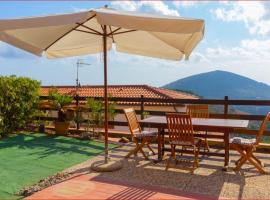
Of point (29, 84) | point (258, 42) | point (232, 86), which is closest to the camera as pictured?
point (29, 84)

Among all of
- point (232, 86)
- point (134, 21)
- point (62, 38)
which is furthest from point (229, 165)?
point (232, 86)

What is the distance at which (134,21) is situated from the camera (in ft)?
16.1

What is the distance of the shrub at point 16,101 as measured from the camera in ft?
29.2

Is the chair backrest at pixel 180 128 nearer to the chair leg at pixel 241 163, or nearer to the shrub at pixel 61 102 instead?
the chair leg at pixel 241 163

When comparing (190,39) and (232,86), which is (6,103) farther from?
(232,86)

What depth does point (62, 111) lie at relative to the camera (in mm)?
9562

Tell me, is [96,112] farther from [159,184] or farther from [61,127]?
[159,184]

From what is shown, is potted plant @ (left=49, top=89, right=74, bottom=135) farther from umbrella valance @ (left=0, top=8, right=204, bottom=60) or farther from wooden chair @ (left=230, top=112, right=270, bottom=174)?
wooden chair @ (left=230, top=112, right=270, bottom=174)

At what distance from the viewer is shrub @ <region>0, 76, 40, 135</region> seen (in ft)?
29.2

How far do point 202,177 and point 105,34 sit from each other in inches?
120

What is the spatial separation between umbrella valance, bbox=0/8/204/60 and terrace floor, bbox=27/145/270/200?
2.33m

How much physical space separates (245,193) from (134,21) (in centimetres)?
302

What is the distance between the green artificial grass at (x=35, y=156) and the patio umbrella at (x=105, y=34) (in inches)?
44.9

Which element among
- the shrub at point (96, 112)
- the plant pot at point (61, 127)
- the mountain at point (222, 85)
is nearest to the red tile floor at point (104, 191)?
the shrub at point (96, 112)
